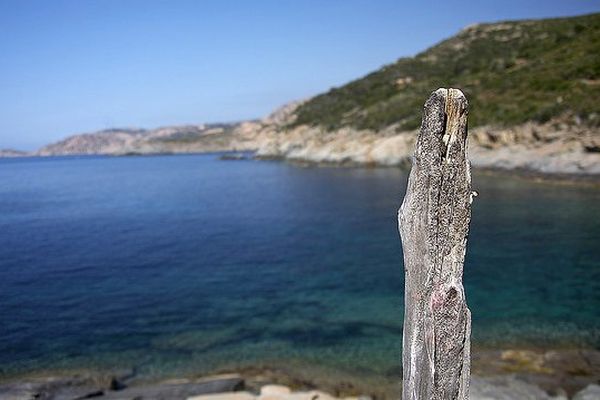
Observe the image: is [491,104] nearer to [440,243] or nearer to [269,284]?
[269,284]

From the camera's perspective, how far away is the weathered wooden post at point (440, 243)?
366cm

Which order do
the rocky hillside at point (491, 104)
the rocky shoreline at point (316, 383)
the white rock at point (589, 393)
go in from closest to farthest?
the white rock at point (589, 393)
the rocky shoreline at point (316, 383)
the rocky hillside at point (491, 104)

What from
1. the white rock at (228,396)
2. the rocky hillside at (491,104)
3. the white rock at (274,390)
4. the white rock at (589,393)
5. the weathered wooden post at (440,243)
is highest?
the rocky hillside at (491,104)

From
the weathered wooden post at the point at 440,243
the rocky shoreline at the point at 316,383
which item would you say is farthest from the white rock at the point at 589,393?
the weathered wooden post at the point at 440,243

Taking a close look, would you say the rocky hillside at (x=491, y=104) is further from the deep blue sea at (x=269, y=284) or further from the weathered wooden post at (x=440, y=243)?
the weathered wooden post at (x=440, y=243)

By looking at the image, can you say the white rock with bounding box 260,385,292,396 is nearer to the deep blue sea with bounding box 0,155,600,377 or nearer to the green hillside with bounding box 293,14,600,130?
the deep blue sea with bounding box 0,155,600,377

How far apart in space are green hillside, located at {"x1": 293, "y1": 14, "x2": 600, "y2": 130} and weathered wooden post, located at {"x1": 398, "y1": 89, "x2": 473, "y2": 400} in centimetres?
4670

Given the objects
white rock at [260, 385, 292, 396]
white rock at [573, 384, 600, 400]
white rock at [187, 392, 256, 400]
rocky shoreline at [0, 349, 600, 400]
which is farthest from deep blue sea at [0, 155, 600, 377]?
white rock at [573, 384, 600, 400]

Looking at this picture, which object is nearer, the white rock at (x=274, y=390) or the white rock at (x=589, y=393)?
the white rock at (x=589, y=393)

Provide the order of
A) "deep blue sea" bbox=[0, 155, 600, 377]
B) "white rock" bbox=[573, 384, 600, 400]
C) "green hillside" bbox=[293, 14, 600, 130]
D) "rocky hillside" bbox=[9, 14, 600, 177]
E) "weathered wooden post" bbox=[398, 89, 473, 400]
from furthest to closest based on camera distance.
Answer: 1. "green hillside" bbox=[293, 14, 600, 130]
2. "rocky hillside" bbox=[9, 14, 600, 177]
3. "deep blue sea" bbox=[0, 155, 600, 377]
4. "white rock" bbox=[573, 384, 600, 400]
5. "weathered wooden post" bbox=[398, 89, 473, 400]

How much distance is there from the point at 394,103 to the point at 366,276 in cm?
6571

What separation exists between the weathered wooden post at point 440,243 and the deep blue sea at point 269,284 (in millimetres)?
9179

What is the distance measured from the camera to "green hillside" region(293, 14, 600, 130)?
175ft

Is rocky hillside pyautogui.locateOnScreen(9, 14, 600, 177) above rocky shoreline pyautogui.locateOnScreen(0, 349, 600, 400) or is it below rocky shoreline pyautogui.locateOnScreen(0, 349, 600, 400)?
above
